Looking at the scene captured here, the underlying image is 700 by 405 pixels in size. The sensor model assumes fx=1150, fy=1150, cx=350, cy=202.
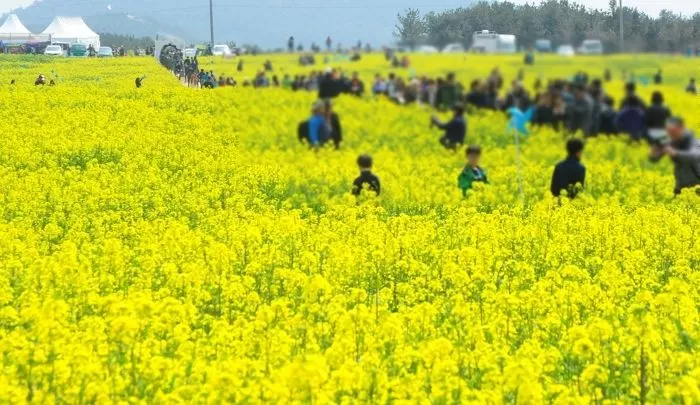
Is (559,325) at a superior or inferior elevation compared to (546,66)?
inferior

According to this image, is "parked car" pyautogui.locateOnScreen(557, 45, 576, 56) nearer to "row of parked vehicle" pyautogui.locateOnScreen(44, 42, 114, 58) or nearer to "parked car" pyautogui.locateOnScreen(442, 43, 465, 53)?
"parked car" pyautogui.locateOnScreen(442, 43, 465, 53)

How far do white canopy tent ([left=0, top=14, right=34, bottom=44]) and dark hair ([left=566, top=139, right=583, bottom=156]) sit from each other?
114m

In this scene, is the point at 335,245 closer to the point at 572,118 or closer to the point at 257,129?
the point at 572,118

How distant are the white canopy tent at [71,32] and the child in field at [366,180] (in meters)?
110

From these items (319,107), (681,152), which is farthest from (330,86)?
(681,152)

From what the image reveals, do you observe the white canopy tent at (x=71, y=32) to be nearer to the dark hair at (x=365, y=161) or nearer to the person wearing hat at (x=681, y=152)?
the dark hair at (x=365, y=161)

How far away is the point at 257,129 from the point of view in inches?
782

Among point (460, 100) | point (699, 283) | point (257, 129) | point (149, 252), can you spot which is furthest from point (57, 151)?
point (699, 283)

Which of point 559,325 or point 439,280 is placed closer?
point 559,325

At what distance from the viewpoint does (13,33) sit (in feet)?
413

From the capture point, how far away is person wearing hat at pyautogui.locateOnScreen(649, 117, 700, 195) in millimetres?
11398

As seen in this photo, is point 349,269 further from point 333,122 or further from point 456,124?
point 333,122

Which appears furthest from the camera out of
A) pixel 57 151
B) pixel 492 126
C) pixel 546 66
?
pixel 57 151

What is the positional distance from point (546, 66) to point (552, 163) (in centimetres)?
868
